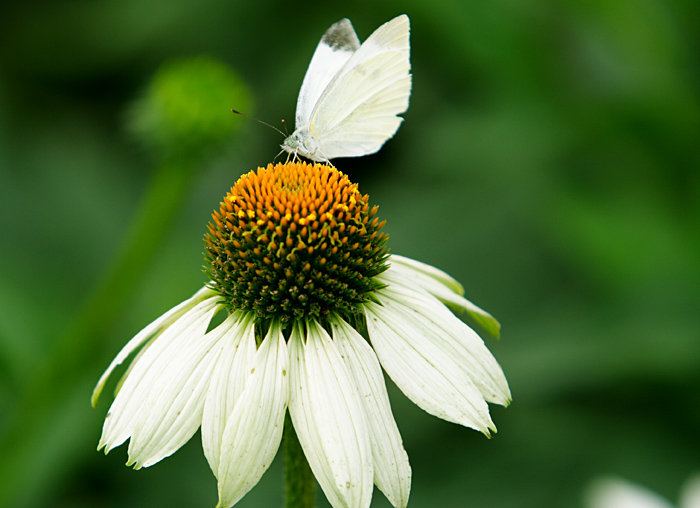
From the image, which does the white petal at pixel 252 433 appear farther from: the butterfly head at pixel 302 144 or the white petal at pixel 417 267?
the butterfly head at pixel 302 144

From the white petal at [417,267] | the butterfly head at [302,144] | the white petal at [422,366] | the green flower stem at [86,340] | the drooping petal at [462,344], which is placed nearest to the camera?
the white petal at [422,366]

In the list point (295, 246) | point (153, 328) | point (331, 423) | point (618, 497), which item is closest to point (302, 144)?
point (295, 246)

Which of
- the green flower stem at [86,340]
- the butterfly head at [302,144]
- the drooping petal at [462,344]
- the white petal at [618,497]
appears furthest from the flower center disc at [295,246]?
the green flower stem at [86,340]

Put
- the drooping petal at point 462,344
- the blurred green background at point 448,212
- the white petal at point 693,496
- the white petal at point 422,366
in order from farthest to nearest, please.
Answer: the blurred green background at point 448,212
the white petal at point 693,496
the drooping petal at point 462,344
the white petal at point 422,366

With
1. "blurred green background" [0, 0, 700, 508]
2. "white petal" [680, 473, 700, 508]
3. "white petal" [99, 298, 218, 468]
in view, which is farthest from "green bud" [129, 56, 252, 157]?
"white petal" [680, 473, 700, 508]

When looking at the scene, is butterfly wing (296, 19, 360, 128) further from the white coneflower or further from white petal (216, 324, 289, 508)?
white petal (216, 324, 289, 508)
